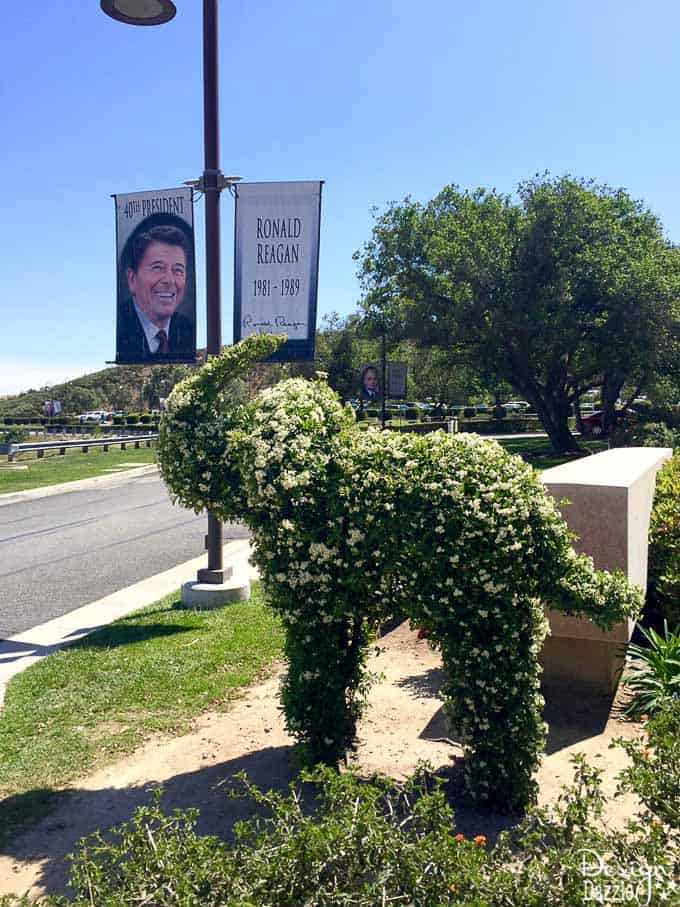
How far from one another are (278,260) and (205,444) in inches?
191

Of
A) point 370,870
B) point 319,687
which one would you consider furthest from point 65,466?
point 370,870

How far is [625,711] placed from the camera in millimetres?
5844

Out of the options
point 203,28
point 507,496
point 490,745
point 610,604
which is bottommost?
point 490,745

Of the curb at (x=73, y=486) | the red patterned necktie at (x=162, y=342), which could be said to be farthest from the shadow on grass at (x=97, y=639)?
the curb at (x=73, y=486)

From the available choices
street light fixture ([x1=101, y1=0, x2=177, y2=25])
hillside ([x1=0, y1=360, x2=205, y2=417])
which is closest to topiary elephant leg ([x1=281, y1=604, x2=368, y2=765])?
street light fixture ([x1=101, y1=0, x2=177, y2=25])

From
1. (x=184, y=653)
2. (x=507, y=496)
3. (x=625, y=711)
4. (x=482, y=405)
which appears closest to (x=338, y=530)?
(x=507, y=496)

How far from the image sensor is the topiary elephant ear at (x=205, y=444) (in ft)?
15.5

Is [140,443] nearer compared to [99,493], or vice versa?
[99,493]

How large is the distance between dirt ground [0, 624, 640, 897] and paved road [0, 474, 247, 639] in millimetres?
4007

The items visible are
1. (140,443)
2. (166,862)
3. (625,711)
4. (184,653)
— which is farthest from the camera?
(140,443)

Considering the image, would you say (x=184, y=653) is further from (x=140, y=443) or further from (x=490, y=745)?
(x=140, y=443)

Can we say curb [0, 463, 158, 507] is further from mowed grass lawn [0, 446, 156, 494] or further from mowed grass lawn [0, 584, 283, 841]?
mowed grass lawn [0, 584, 283, 841]

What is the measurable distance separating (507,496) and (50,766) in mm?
3470

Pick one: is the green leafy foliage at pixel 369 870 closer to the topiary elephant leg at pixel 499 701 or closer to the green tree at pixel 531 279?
the topiary elephant leg at pixel 499 701
